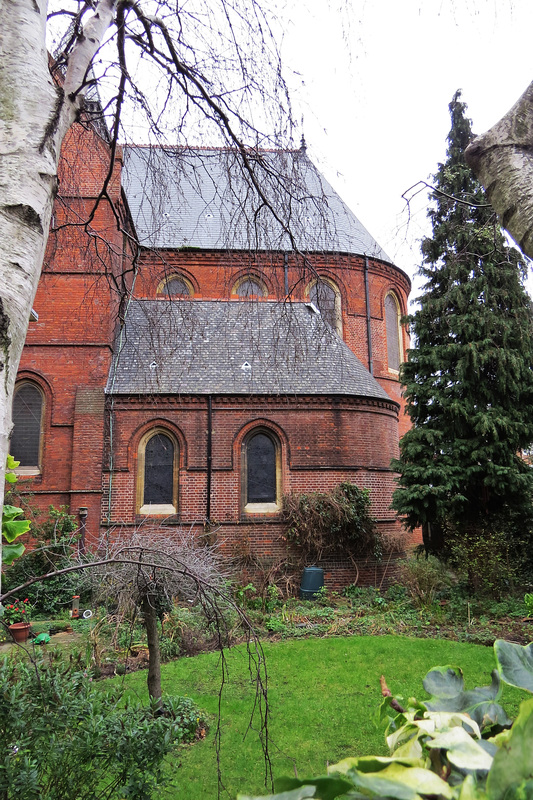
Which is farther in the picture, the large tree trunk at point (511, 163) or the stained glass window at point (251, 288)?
the stained glass window at point (251, 288)

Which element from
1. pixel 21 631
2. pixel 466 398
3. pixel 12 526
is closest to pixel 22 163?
pixel 12 526

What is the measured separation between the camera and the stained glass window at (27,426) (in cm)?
1357

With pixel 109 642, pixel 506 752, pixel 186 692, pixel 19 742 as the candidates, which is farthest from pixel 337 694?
pixel 506 752

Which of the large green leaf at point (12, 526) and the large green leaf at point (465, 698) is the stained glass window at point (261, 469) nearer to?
the large green leaf at point (12, 526)

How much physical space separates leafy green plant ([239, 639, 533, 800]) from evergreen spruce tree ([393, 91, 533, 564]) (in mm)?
10862

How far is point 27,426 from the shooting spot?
45.2 ft

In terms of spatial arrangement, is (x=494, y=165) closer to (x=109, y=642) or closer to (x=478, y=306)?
(x=109, y=642)

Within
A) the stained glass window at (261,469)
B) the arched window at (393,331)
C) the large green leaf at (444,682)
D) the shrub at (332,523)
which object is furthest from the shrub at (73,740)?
the arched window at (393,331)

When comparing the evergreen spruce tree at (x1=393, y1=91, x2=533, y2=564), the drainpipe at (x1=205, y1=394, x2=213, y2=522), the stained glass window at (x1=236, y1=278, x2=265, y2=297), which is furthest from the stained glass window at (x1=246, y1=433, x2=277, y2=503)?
the stained glass window at (x1=236, y1=278, x2=265, y2=297)

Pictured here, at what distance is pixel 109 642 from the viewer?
8.78 metres

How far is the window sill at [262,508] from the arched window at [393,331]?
354 inches

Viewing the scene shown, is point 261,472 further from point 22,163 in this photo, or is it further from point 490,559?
point 22,163

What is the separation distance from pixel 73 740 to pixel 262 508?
34.7 ft

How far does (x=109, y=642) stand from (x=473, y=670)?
5.31 m
